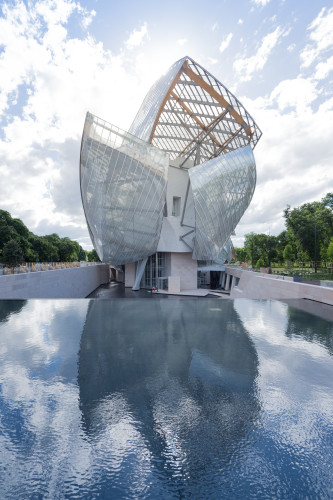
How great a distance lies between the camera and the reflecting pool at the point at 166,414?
246 centimetres

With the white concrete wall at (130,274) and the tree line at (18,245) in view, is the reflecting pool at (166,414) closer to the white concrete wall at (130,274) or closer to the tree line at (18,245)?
the white concrete wall at (130,274)

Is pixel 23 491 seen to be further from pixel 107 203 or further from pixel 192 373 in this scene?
pixel 107 203

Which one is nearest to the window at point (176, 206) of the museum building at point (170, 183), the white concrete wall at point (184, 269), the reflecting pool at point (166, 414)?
the museum building at point (170, 183)

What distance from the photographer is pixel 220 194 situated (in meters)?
27.7

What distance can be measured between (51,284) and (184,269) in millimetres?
17722

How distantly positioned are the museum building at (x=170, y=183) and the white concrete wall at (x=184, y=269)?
127 mm

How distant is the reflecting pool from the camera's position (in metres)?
2.46

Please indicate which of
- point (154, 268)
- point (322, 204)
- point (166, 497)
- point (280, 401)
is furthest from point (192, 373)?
point (322, 204)

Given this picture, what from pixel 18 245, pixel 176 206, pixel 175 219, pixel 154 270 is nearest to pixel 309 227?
pixel 176 206

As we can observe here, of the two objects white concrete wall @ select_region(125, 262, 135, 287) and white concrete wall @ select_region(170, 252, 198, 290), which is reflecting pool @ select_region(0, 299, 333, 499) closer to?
white concrete wall @ select_region(170, 252, 198, 290)

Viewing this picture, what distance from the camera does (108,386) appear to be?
4102 millimetres

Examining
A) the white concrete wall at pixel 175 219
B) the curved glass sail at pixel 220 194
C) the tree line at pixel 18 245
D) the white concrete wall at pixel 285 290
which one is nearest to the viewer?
the white concrete wall at pixel 285 290

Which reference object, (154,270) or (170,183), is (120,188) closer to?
(170,183)

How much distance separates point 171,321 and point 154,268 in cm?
2547
